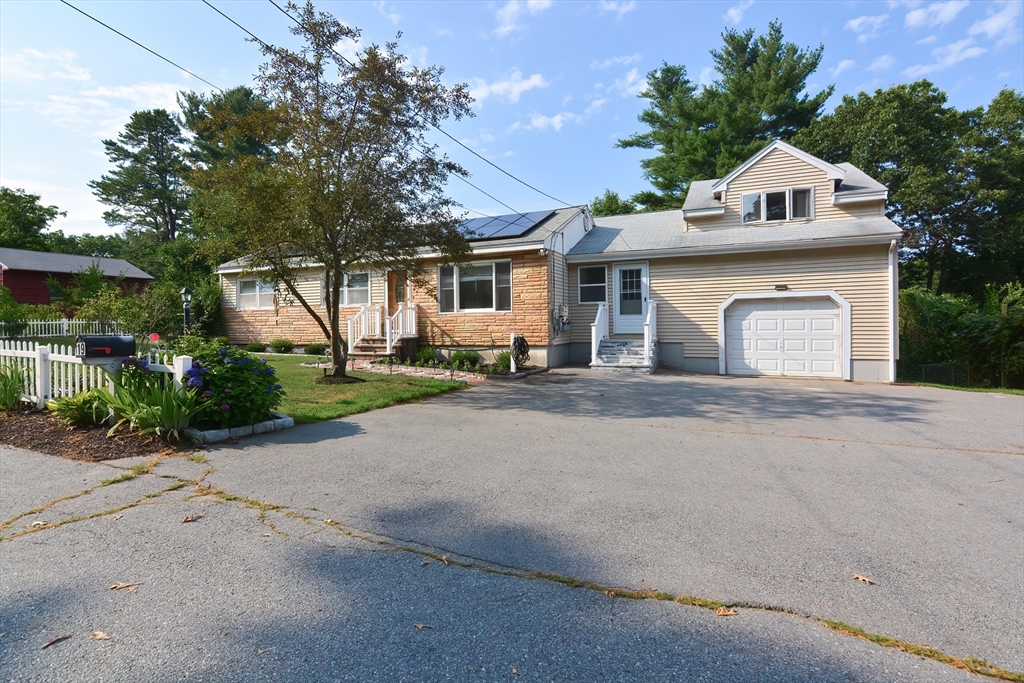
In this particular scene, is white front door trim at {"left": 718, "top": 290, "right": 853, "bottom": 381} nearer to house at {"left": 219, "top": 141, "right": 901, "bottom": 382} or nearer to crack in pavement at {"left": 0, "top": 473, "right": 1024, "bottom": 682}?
house at {"left": 219, "top": 141, "right": 901, "bottom": 382}

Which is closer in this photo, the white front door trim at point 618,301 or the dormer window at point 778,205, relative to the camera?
the dormer window at point 778,205

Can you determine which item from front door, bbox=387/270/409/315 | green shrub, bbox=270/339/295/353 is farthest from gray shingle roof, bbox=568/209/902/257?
green shrub, bbox=270/339/295/353

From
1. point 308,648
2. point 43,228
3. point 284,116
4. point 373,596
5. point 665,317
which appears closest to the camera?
point 308,648

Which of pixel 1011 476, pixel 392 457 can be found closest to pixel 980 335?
pixel 1011 476

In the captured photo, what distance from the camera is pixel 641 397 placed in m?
10.8

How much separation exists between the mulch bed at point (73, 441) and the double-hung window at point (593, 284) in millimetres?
13273

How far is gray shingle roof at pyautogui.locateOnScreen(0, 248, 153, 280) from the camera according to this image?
28.4 metres

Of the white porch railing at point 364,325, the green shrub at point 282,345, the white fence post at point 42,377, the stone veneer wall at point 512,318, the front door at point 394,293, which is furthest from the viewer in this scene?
the green shrub at point 282,345

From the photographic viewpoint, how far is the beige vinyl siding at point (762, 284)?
14117 millimetres

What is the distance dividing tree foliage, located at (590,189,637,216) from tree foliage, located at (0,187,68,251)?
37.8m

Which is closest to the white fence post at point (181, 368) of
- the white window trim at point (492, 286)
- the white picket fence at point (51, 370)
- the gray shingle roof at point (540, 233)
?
the white picket fence at point (51, 370)

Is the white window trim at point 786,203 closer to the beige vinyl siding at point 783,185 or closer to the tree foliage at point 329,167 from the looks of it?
the beige vinyl siding at point 783,185

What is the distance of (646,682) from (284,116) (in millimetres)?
11120

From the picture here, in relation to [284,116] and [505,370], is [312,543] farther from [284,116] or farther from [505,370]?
[505,370]
